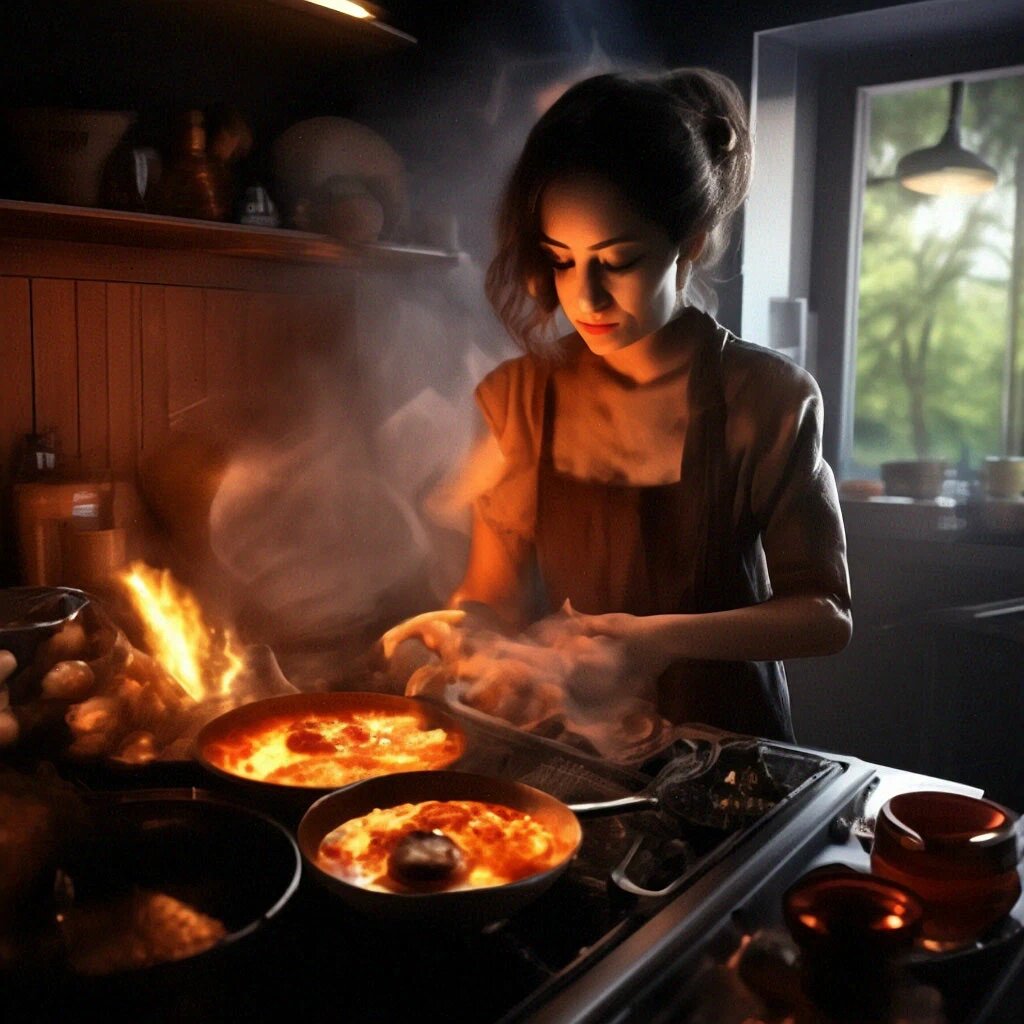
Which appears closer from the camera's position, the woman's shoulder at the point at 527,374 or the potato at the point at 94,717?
the potato at the point at 94,717

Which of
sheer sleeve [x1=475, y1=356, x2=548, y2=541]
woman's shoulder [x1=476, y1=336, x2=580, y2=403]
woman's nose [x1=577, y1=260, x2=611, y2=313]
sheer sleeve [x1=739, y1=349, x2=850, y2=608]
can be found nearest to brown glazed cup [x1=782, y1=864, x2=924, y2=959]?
sheer sleeve [x1=739, y1=349, x2=850, y2=608]

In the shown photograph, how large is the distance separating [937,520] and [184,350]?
2.09 metres

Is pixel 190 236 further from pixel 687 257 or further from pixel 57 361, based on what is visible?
pixel 687 257

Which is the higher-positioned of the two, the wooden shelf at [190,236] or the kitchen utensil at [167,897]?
the wooden shelf at [190,236]

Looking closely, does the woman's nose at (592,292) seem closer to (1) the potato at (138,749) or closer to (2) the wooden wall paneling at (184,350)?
(1) the potato at (138,749)

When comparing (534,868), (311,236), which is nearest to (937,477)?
(311,236)

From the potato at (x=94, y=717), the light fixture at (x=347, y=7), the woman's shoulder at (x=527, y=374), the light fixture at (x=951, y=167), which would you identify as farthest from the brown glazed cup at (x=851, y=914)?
the light fixture at (x=951, y=167)

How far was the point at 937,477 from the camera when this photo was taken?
3.01 meters

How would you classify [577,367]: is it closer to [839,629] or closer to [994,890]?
[839,629]

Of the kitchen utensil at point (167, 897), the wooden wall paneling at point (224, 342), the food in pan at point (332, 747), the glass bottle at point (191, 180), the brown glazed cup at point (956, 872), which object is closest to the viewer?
the kitchen utensil at point (167, 897)

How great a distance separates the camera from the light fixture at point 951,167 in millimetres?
2852

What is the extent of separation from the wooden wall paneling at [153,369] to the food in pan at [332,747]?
1.01 meters

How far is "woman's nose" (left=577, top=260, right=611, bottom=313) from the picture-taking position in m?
1.56

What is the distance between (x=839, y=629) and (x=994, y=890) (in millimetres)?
661
